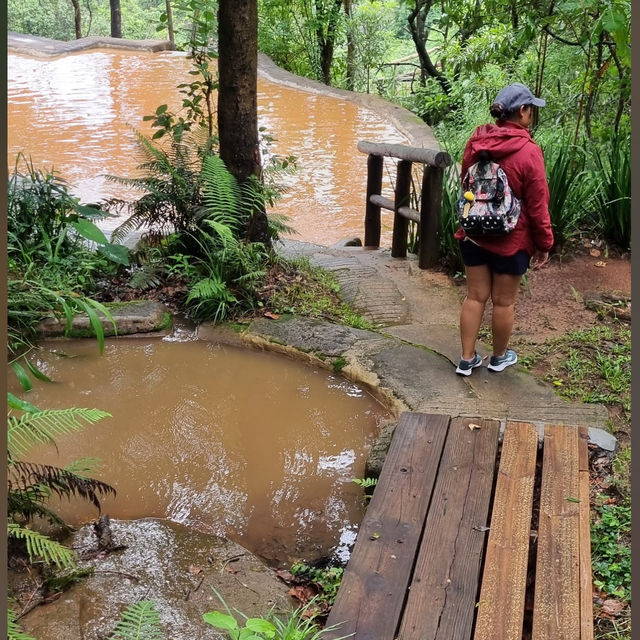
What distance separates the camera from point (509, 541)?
2.78 meters

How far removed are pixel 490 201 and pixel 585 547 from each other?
72.9 inches

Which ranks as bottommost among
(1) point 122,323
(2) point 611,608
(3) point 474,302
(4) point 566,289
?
(2) point 611,608

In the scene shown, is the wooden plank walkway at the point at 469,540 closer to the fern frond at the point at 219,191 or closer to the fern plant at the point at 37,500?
the fern plant at the point at 37,500

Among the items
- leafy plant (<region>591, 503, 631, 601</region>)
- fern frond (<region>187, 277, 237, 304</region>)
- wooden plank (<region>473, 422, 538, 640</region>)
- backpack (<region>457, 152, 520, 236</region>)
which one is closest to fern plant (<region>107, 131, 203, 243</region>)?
Result: fern frond (<region>187, 277, 237, 304</region>)

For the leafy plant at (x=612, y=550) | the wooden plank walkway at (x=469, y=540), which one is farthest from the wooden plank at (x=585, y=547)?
the leafy plant at (x=612, y=550)

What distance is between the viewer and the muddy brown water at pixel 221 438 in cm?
344

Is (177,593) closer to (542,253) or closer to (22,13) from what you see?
(542,253)

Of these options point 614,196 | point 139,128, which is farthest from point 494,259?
point 139,128

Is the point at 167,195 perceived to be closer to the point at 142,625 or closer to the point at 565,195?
the point at 565,195

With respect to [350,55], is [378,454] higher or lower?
lower

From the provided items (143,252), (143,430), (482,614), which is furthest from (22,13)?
(482,614)

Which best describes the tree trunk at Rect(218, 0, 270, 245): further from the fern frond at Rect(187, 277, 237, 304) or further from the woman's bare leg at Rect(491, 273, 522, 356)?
the woman's bare leg at Rect(491, 273, 522, 356)

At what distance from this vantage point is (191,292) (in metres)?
5.06

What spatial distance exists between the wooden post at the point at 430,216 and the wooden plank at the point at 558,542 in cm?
259
